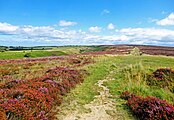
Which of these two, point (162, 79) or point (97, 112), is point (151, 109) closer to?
point (97, 112)

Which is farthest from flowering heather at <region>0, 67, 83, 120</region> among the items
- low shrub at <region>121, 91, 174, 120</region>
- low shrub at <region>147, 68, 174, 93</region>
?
low shrub at <region>147, 68, 174, 93</region>

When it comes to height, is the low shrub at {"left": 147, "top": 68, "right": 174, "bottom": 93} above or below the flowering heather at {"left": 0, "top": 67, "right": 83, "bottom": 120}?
below

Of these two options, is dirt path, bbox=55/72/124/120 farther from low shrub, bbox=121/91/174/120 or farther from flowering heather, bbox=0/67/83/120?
flowering heather, bbox=0/67/83/120

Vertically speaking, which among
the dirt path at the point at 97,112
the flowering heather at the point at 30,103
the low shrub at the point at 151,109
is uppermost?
the flowering heather at the point at 30,103

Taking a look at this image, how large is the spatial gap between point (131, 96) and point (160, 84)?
584 cm

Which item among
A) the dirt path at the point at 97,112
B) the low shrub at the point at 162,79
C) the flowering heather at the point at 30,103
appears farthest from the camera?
the low shrub at the point at 162,79

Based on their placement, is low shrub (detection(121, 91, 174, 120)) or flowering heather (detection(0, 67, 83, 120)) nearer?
flowering heather (detection(0, 67, 83, 120))

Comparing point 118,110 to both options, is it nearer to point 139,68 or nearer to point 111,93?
point 111,93

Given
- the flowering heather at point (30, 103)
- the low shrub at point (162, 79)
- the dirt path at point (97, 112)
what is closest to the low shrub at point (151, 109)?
the dirt path at point (97, 112)

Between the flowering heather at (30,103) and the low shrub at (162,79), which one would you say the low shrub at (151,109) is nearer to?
the flowering heather at (30,103)

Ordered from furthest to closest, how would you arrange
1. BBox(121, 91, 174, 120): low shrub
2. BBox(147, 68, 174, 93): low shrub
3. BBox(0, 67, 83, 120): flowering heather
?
1. BBox(147, 68, 174, 93): low shrub
2. BBox(121, 91, 174, 120): low shrub
3. BBox(0, 67, 83, 120): flowering heather

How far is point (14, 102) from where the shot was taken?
31.5ft

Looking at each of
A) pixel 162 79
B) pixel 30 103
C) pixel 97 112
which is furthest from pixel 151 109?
pixel 162 79

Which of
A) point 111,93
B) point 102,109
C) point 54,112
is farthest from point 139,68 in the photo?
point 54,112
